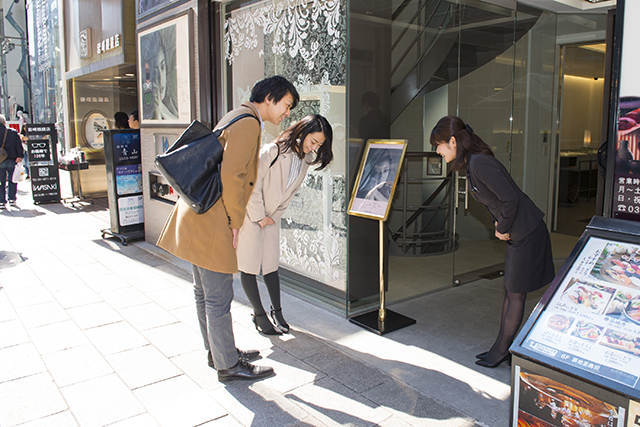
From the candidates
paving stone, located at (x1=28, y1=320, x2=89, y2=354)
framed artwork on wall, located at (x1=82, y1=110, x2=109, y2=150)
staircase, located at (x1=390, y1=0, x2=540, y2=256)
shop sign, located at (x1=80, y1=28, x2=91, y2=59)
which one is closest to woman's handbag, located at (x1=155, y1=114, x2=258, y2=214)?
paving stone, located at (x1=28, y1=320, x2=89, y2=354)

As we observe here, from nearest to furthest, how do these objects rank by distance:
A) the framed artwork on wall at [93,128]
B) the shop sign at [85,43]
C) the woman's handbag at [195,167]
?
the woman's handbag at [195,167], the shop sign at [85,43], the framed artwork on wall at [93,128]

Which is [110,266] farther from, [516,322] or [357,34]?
[516,322]

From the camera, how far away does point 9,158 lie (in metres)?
9.90

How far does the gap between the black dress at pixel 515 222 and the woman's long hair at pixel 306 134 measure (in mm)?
970

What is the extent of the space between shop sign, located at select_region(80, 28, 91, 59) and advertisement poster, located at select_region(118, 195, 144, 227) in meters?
4.29

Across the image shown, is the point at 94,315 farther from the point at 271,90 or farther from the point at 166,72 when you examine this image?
the point at 166,72

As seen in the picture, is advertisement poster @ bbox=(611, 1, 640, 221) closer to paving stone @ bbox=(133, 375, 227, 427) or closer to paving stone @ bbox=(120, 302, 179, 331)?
paving stone @ bbox=(133, 375, 227, 427)

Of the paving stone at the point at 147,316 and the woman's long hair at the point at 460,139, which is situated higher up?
the woman's long hair at the point at 460,139

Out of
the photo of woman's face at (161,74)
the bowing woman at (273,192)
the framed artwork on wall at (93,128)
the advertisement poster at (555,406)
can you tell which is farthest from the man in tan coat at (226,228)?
the framed artwork on wall at (93,128)

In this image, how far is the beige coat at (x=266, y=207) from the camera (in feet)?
11.6

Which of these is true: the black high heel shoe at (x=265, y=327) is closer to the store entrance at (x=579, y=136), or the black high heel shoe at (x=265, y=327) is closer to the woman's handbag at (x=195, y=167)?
the woman's handbag at (x=195, y=167)

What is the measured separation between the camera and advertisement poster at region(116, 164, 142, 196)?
693 centimetres

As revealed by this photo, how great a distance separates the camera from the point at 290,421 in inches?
104

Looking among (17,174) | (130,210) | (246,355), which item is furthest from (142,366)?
(17,174)
